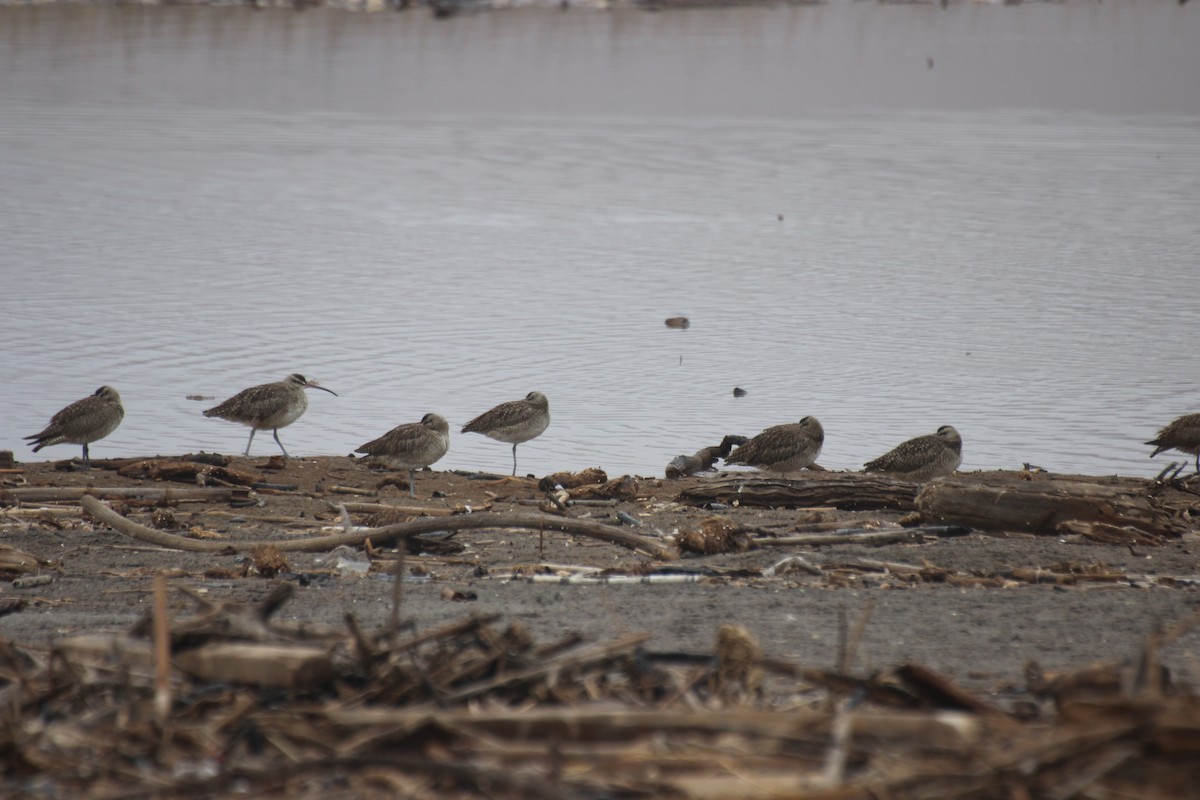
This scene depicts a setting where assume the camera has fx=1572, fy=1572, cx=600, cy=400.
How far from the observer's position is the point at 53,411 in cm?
1556

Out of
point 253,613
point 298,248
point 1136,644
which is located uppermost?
point 253,613

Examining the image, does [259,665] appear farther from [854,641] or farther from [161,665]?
[854,641]

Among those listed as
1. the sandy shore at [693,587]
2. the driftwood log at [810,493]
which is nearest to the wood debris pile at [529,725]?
the sandy shore at [693,587]

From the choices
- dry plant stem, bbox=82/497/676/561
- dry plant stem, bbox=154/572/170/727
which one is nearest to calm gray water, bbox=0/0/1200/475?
dry plant stem, bbox=82/497/676/561

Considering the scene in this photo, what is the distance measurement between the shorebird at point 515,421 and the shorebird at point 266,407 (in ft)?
5.17

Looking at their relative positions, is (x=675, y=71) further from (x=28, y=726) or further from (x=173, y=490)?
(x=28, y=726)

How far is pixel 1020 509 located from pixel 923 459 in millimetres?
2749

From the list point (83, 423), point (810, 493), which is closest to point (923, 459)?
point (810, 493)

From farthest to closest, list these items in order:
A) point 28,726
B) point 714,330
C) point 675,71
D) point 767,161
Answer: point 675,71 → point 767,161 → point 714,330 → point 28,726

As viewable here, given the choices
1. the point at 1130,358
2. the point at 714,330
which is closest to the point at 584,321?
the point at 714,330

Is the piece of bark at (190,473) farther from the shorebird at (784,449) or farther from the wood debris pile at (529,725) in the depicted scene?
the wood debris pile at (529,725)

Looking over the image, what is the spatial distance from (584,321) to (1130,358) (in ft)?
23.9

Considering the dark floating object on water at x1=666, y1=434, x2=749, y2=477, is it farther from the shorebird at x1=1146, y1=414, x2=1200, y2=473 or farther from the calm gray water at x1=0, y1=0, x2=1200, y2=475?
the shorebird at x1=1146, y1=414, x2=1200, y2=473

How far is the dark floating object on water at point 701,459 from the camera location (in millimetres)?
12719
